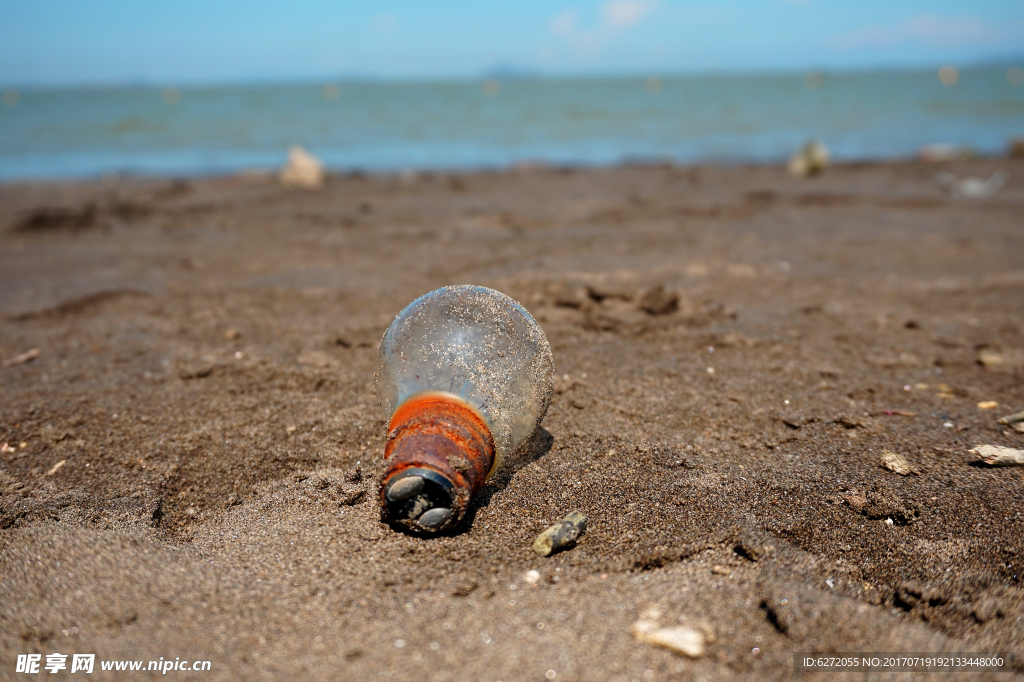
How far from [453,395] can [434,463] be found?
23 cm

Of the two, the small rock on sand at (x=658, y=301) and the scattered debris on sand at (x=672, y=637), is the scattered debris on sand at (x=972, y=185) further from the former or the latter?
the scattered debris on sand at (x=672, y=637)

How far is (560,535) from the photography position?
1759 millimetres

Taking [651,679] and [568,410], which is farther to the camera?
[568,410]

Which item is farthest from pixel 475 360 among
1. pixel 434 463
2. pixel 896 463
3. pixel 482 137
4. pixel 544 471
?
pixel 482 137

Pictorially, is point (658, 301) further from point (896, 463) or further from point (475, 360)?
point (475, 360)

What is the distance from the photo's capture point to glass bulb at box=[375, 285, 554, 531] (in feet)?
5.46

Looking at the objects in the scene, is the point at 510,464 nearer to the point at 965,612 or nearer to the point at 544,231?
the point at 965,612

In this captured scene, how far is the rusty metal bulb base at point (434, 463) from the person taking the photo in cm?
164

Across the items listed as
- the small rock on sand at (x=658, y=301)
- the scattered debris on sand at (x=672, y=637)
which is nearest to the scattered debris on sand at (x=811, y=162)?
the small rock on sand at (x=658, y=301)

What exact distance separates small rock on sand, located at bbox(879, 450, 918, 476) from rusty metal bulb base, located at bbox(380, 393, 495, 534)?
1.32m

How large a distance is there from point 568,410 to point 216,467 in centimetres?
123

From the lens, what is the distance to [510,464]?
7.00 feet

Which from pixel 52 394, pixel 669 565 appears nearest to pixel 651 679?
pixel 669 565

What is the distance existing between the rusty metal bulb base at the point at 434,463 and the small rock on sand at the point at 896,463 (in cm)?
132
